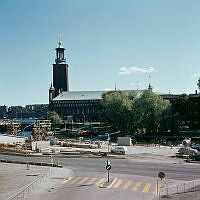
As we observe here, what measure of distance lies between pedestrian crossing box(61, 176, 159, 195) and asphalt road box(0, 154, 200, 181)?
4.42 m

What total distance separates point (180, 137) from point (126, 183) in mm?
60203

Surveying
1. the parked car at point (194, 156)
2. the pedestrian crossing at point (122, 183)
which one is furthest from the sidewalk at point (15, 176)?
the parked car at point (194, 156)

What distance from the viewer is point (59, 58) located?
190250 millimetres

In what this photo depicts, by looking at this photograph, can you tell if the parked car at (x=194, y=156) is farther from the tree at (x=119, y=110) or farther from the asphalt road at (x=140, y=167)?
the tree at (x=119, y=110)

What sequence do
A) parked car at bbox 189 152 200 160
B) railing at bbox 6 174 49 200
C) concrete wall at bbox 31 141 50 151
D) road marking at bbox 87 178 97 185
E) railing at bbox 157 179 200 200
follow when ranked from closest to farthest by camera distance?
railing at bbox 6 174 49 200 < railing at bbox 157 179 200 200 < road marking at bbox 87 178 97 185 < parked car at bbox 189 152 200 160 < concrete wall at bbox 31 141 50 151

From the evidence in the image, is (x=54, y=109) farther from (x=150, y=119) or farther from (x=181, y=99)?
(x=150, y=119)

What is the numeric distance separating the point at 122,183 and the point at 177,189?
20.3 feet

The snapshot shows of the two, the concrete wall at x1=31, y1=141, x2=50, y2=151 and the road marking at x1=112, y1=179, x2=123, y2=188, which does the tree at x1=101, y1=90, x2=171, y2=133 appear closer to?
the concrete wall at x1=31, y1=141, x2=50, y2=151

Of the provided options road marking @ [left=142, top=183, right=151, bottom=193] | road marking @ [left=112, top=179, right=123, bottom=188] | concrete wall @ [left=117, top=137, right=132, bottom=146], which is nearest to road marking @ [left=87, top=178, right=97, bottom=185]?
road marking @ [left=112, top=179, right=123, bottom=188]

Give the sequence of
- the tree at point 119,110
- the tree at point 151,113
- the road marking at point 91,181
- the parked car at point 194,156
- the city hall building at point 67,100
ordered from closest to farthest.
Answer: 1. the road marking at point 91,181
2. the parked car at point 194,156
3. the tree at point 151,113
4. the tree at point 119,110
5. the city hall building at point 67,100

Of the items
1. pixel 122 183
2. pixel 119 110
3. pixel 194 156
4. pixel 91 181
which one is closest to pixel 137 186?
pixel 122 183

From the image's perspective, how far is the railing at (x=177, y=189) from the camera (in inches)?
1073

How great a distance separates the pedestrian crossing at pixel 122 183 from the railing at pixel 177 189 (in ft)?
2.63

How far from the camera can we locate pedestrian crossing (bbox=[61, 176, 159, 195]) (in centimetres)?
2912
